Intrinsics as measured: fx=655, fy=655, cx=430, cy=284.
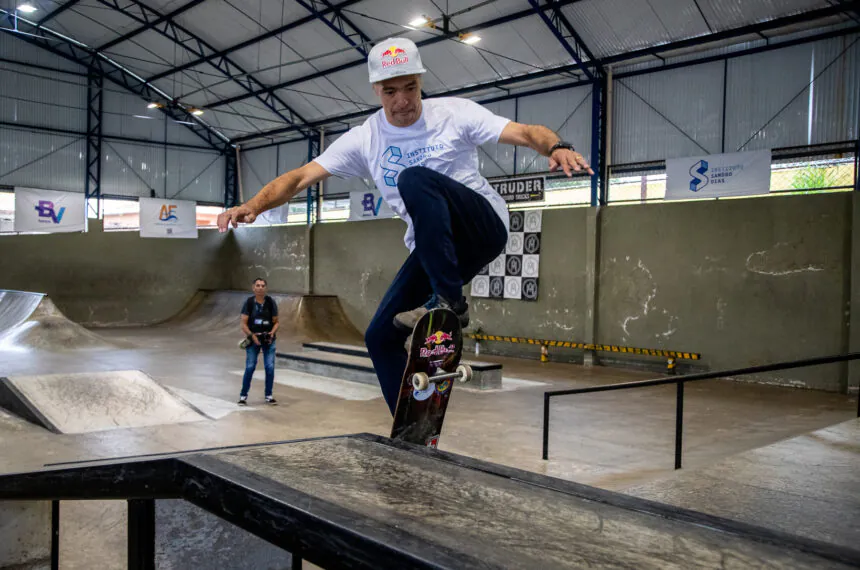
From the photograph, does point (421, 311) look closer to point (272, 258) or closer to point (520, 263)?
point (520, 263)

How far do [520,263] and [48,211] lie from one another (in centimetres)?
1346

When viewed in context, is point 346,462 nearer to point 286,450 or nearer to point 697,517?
point 286,450

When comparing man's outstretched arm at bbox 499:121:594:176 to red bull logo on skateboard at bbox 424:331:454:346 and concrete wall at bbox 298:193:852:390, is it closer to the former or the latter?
red bull logo on skateboard at bbox 424:331:454:346

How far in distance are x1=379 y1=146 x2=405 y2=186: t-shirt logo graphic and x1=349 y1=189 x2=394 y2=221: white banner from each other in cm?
1453

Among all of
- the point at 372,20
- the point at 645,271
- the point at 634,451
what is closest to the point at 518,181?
the point at 645,271

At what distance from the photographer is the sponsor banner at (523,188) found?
14.7 metres

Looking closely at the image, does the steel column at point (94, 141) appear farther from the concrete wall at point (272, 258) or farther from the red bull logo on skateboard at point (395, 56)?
the red bull logo on skateboard at point (395, 56)

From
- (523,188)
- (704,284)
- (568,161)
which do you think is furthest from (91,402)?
(704,284)

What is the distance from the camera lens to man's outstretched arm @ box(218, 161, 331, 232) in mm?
2891

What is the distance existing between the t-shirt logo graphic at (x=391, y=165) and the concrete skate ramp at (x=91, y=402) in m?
5.61

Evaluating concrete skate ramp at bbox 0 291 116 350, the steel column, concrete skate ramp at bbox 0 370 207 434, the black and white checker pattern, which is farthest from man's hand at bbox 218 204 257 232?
the steel column

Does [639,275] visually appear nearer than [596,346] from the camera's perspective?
Yes

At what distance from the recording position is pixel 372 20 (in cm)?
1507

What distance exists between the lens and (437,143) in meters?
2.93
